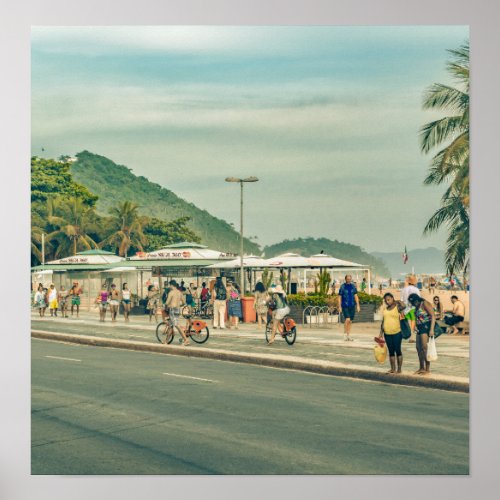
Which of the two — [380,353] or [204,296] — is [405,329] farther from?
[204,296]

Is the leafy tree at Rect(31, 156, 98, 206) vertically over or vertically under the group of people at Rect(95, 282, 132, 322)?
over

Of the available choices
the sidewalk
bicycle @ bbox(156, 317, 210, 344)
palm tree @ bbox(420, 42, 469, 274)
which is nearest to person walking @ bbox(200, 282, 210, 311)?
bicycle @ bbox(156, 317, 210, 344)

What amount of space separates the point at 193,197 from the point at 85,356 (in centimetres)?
644

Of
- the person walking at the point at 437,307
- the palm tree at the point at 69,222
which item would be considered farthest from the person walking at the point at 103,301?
the person walking at the point at 437,307

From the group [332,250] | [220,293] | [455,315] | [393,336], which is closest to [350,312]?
[220,293]

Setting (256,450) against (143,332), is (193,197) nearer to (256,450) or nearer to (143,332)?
(256,450)

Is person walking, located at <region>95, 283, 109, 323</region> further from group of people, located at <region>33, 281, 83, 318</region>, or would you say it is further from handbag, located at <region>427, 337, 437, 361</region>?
handbag, located at <region>427, 337, 437, 361</region>

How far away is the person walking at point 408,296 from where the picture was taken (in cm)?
1245

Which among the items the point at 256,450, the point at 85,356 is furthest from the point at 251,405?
the point at 85,356

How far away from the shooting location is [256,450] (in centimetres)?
1092

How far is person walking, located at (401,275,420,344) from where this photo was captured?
12.5 m

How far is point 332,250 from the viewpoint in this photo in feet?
39.7

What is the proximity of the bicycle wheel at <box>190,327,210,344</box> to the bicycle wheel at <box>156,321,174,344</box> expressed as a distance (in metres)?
0.48

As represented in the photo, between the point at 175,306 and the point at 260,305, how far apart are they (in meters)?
1.22
